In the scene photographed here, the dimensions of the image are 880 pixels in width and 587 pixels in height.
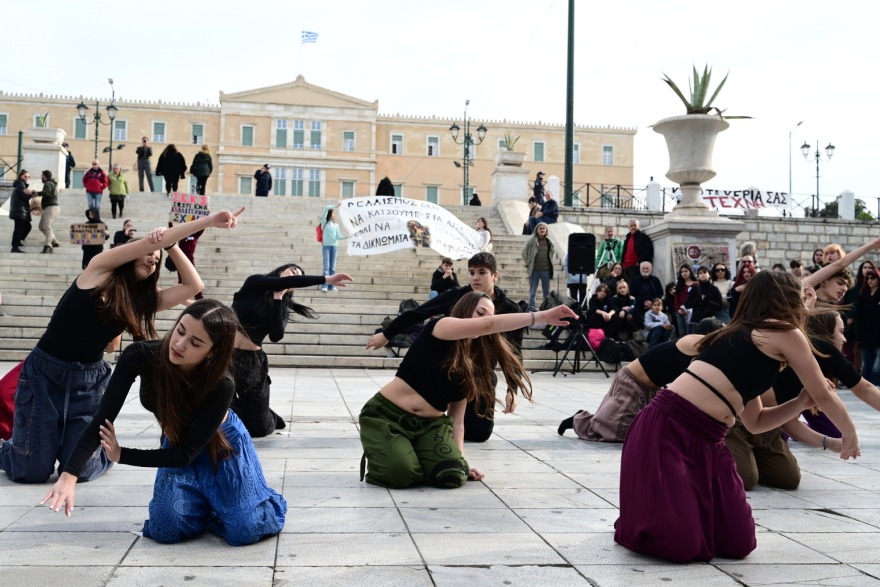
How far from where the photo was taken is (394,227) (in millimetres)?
16266

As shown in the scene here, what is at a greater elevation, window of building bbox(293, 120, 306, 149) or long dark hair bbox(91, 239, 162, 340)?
window of building bbox(293, 120, 306, 149)

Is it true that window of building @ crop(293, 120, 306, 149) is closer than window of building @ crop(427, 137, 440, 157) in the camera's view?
Yes

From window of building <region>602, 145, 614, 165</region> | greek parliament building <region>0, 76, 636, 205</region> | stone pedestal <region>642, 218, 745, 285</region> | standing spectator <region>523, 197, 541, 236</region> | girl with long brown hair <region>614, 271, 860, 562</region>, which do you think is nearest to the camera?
girl with long brown hair <region>614, 271, 860, 562</region>

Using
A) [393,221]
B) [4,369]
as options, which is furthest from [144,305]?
[393,221]

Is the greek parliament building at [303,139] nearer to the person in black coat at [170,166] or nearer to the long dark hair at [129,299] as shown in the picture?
the person in black coat at [170,166]

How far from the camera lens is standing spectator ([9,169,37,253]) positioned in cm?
1672

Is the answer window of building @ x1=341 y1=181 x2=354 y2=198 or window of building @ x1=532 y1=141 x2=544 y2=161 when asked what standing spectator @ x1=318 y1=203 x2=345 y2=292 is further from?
window of building @ x1=532 y1=141 x2=544 y2=161

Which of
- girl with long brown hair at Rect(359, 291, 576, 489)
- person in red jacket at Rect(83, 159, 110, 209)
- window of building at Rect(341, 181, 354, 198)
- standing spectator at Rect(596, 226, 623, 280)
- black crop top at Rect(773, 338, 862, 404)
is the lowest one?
girl with long brown hair at Rect(359, 291, 576, 489)

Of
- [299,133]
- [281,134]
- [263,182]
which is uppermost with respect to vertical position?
[299,133]

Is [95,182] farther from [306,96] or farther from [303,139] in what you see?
[306,96]

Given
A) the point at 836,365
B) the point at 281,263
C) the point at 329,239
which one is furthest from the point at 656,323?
the point at 836,365

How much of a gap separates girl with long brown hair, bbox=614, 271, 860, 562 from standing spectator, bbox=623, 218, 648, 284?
37.3 ft

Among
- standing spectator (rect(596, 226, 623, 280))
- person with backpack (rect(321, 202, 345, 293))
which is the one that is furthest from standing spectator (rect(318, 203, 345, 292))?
standing spectator (rect(596, 226, 623, 280))

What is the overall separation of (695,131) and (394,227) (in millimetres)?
5927
